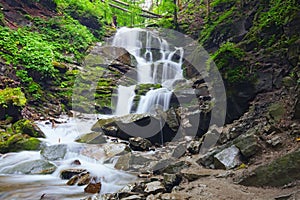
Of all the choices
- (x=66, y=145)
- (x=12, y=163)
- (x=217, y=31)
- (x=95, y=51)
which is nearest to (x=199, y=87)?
(x=217, y=31)

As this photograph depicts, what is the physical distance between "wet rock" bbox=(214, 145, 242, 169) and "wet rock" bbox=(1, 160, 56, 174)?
4518mm

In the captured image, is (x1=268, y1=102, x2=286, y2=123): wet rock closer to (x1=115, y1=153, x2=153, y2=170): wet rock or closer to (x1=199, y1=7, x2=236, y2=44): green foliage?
(x1=115, y1=153, x2=153, y2=170): wet rock

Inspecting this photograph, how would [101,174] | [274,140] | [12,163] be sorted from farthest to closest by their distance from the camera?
[12,163] → [101,174] → [274,140]

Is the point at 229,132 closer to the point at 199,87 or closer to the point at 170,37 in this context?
the point at 199,87

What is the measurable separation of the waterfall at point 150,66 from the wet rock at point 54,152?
14.8 feet

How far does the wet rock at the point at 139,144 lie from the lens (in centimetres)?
873

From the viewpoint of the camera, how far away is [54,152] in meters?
8.02

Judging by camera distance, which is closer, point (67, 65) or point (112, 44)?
point (67, 65)

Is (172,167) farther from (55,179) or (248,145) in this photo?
(55,179)

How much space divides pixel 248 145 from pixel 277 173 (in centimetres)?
123

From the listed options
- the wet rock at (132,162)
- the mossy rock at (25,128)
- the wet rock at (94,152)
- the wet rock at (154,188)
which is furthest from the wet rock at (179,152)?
the mossy rock at (25,128)

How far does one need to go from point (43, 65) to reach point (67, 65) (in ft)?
7.74

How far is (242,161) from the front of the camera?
5.00 metres

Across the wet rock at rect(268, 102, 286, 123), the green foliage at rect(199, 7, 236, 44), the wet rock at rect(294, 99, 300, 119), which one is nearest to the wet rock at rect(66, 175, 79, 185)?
the wet rock at rect(268, 102, 286, 123)
